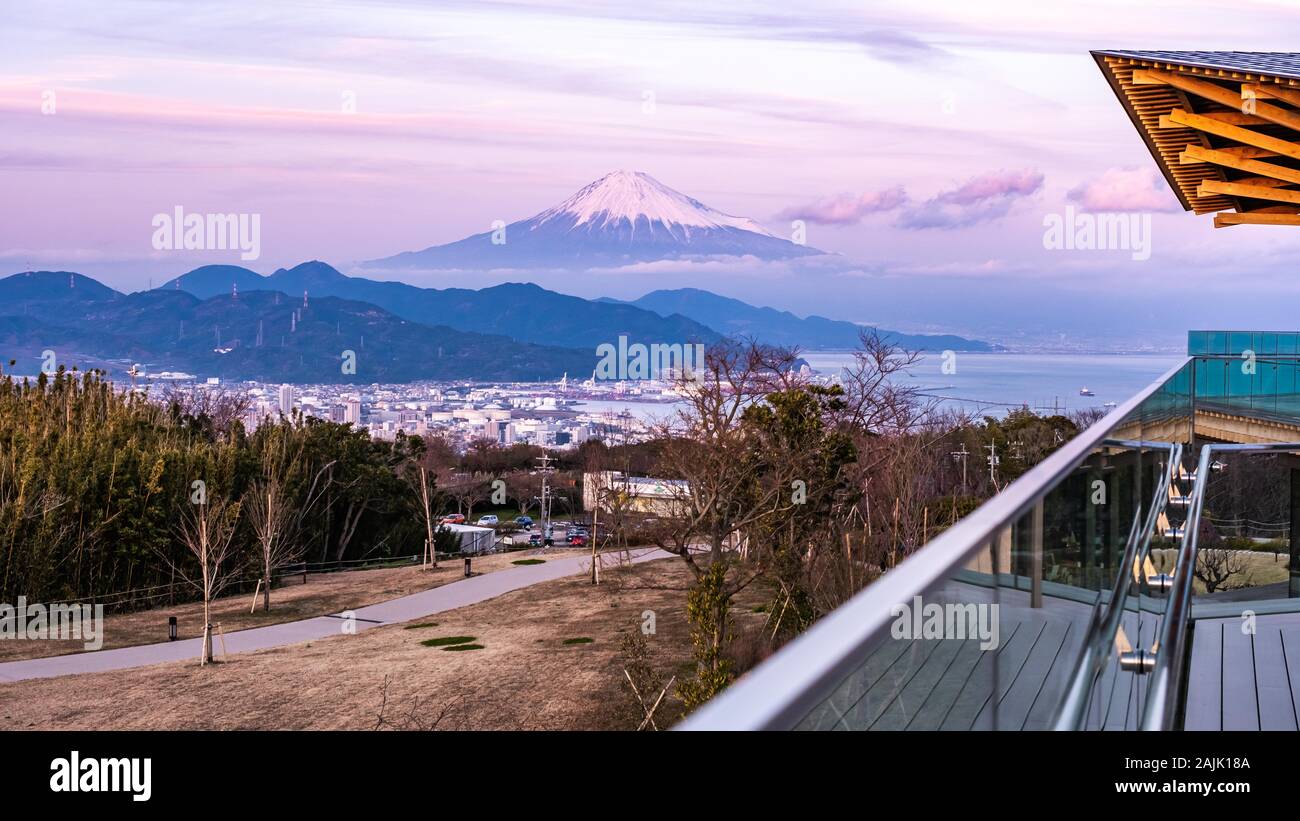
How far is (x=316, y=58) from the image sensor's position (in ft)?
198

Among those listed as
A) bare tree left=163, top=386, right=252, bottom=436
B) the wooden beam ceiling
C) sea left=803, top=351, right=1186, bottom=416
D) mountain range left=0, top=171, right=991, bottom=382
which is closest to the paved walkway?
sea left=803, top=351, right=1186, bottom=416

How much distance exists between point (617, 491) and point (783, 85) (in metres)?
54.3

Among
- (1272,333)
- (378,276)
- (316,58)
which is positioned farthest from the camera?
(378,276)

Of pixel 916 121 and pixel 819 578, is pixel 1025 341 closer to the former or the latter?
pixel 916 121

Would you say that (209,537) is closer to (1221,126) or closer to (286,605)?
(286,605)

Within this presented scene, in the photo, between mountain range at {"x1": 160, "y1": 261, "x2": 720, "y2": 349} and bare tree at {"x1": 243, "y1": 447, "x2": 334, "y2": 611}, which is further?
mountain range at {"x1": 160, "y1": 261, "x2": 720, "y2": 349}

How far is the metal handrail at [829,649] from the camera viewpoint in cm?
68

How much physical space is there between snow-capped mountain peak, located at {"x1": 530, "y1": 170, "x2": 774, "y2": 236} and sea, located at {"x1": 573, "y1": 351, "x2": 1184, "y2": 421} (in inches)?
1707

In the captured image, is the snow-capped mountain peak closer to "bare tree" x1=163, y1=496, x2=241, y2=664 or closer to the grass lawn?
"bare tree" x1=163, y1=496, x2=241, y2=664

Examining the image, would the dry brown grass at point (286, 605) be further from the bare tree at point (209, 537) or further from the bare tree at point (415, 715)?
the bare tree at point (415, 715)

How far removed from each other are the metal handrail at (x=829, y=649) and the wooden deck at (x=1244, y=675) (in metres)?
3.65

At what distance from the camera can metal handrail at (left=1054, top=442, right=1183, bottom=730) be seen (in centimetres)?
176

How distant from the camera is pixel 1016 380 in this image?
72.9 meters

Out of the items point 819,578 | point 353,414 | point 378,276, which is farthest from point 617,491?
point 378,276
